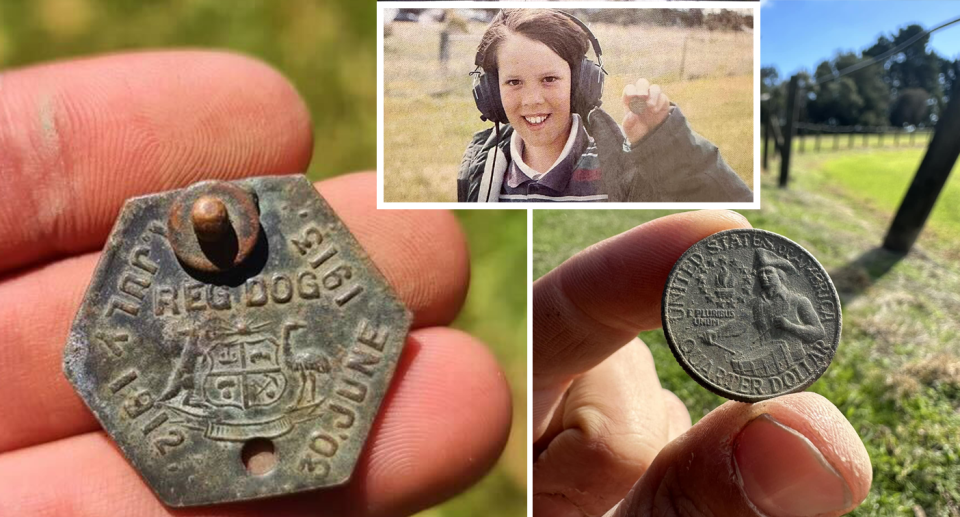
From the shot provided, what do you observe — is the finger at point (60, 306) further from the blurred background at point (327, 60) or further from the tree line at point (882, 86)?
the tree line at point (882, 86)

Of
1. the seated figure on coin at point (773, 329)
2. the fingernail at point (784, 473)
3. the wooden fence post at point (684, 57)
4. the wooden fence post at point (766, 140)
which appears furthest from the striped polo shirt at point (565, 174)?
the fingernail at point (784, 473)

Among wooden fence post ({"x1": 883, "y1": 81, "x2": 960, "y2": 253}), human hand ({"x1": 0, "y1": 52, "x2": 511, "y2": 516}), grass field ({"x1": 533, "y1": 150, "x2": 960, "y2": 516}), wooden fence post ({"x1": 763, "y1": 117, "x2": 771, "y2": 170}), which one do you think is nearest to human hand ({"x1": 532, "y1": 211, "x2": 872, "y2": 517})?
grass field ({"x1": 533, "y1": 150, "x2": 960, "y2": 516})

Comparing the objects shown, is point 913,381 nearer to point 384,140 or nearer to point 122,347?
point 384,140

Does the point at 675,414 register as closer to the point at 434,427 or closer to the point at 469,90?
the point at 434,427

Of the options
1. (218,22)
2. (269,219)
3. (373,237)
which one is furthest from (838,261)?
(218,22)

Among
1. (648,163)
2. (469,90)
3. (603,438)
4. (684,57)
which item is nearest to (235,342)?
(469,90)

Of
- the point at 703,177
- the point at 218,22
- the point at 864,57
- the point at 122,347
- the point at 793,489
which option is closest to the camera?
the point at 793,489

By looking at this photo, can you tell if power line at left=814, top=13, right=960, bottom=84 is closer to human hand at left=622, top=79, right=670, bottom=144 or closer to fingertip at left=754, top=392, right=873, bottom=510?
human hand at left=622, top=79, right=670, bottom=144
